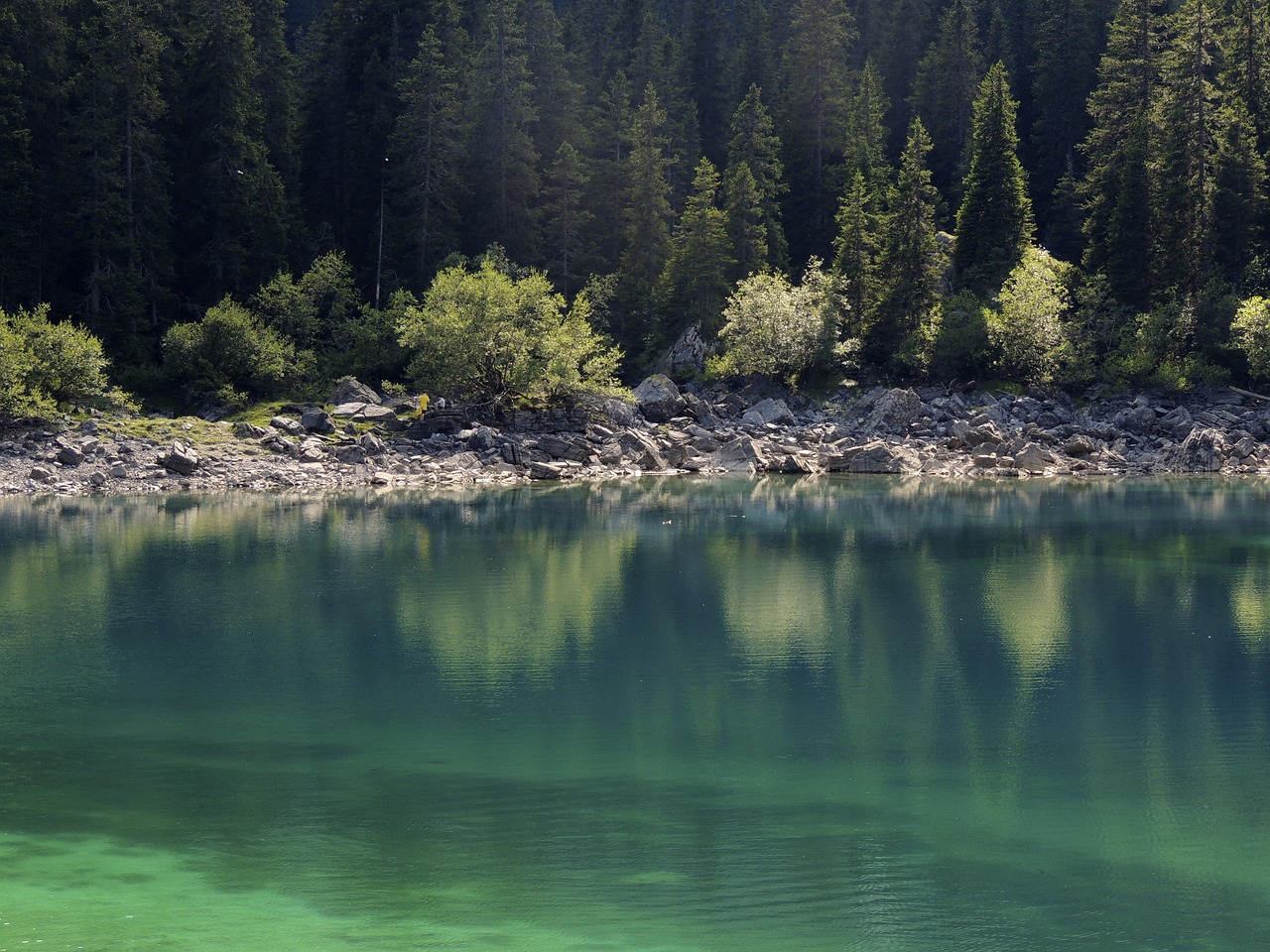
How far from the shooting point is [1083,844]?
45.4ft

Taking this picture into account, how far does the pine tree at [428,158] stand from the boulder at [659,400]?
16.5 meters

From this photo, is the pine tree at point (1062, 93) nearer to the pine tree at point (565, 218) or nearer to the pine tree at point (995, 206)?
the pine tree at point (995, 206)

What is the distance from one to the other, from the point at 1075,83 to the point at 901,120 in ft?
53.9

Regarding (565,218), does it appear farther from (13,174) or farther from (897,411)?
(13,174)

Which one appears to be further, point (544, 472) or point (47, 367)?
point (544, 472)

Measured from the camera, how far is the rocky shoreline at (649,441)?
57000mm

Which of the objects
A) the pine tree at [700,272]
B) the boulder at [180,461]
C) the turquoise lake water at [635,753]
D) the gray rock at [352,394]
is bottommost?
the turquoise lake water at [635,753]

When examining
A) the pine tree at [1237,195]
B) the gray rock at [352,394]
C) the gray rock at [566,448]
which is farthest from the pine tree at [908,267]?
the gray rock at [352,394]

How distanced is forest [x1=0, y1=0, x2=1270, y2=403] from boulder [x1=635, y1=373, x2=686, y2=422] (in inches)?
157

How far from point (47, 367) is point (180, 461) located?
8.75m

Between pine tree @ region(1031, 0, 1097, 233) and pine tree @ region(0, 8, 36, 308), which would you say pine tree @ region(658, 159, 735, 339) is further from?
pine tree @ region(0, 8, 36, 308)

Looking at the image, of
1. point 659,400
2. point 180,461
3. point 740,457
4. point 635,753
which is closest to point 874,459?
point 740,457

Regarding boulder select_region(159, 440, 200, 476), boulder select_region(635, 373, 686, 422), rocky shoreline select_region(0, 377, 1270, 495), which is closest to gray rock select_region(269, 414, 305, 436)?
A: rocky shoreline select_region(0, 377, 1270, 495)

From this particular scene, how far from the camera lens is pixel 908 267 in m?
78.8
